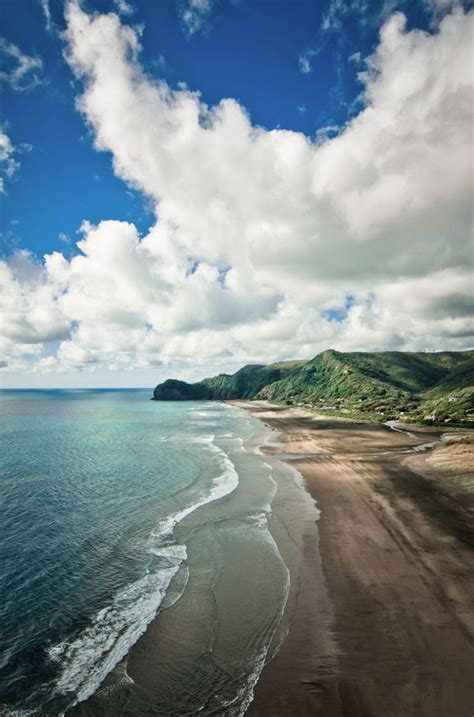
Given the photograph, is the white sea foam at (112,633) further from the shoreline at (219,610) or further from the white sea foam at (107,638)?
the shoreline at (219,610)

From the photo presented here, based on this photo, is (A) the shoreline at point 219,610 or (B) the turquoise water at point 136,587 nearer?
(A) the shoreline at point 219,610

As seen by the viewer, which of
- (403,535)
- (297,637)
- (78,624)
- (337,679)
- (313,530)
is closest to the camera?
(337,679)

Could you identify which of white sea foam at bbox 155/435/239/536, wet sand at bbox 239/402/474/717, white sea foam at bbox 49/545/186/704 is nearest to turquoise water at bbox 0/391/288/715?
white sea foam at bbox 49/545/186/704

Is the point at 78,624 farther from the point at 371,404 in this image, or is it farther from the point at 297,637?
the point at 371,404

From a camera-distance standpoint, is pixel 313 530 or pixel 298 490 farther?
pixel 298 490

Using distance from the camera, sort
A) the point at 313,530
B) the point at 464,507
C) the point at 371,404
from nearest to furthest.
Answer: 1. the point at 313,530
2. the point at 464,507
3. the point at 371,404

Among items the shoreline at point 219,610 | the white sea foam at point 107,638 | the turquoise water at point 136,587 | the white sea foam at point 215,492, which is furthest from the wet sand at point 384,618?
the white sea foam at point 215,492

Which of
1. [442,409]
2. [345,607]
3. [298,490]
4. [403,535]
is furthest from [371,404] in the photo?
[345,607]

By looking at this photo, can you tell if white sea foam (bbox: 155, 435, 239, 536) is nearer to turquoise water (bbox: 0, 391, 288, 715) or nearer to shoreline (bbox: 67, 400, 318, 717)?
turquoise water (bbox: 0, 391, 288, 715)
